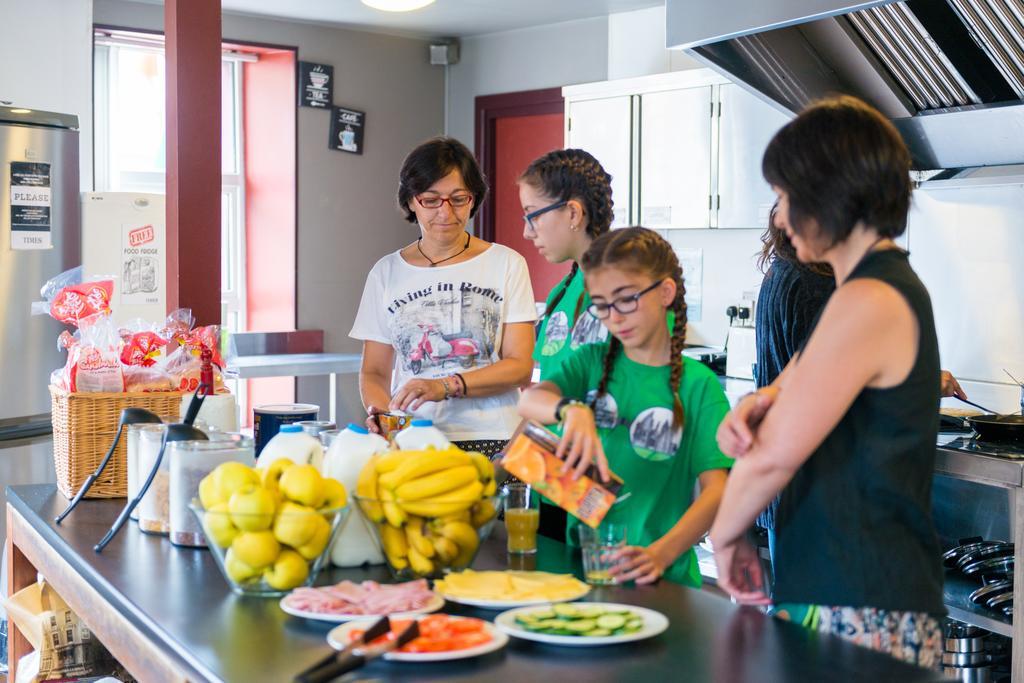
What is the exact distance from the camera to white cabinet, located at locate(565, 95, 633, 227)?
559 centimetres

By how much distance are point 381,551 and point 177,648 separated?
1.15 ft

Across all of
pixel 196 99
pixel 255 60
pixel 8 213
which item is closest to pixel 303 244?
pixel 255 60

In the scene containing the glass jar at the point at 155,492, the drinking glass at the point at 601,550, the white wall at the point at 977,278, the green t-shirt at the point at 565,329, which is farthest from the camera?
the white wall at the point at 977,278

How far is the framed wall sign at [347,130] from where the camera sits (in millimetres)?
6754

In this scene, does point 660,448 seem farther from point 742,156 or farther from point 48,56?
point 48,56

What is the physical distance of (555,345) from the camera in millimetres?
2309

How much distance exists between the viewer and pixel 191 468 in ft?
6.19

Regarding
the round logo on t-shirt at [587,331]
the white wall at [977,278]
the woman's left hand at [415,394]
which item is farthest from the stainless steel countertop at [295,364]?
the round logo on t-shirt at [587,331]

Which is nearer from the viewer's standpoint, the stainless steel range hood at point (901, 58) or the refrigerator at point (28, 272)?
the stainless steel range hood at point (901, 58)

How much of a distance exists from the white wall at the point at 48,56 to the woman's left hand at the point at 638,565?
14.8ft

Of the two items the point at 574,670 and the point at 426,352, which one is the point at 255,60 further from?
the point at 574,670

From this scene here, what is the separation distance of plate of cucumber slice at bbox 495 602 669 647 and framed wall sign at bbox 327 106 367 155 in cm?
557

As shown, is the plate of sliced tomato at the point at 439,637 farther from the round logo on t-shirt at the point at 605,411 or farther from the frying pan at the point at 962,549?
the frying pan at the point at 962,549

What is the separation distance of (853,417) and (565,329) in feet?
2.82
